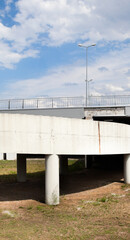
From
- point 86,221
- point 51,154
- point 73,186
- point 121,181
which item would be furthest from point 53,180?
point 121,181

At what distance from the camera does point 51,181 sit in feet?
49.6

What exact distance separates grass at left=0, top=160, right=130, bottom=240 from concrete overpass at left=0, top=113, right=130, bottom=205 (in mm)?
1484

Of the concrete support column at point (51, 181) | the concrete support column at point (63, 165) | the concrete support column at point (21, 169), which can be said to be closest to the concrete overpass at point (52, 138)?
the concrete support column at point (51, 181)

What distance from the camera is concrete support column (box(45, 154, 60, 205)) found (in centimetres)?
1501

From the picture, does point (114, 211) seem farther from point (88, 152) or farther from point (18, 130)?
point (18, 130)

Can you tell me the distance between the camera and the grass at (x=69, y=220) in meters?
10.3

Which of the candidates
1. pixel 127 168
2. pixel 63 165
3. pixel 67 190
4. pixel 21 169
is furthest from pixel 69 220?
pixel 63 165

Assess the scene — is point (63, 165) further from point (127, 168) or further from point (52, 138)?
point (52, 138)

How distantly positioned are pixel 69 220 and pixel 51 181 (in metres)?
3.25

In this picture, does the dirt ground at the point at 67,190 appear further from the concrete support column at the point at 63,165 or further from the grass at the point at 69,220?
the concrete support column at the point at 63,165

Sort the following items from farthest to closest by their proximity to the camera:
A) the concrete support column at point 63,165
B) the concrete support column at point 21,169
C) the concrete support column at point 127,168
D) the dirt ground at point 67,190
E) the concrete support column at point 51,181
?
the concrete support column at point 63,165, the concrete support column at point 21,169, the concrete support column at point 127,168, the dirt ground at point 67,190, the concrete support column at point 51,181

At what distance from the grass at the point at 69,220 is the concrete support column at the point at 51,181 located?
46 cm

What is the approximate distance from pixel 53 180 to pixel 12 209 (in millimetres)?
2902

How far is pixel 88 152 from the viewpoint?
16469 millimetres
